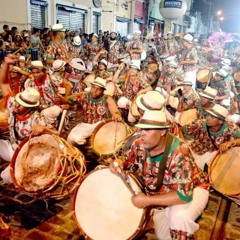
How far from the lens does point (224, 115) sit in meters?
4.68

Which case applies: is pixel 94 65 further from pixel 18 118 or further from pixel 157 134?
pixel 157 134

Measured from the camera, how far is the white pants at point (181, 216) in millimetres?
3131

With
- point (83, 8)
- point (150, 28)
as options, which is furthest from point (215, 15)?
point (83, 8)

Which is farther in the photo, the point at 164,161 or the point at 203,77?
the point at 203,77

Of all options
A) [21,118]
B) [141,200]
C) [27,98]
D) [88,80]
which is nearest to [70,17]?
[88,80]

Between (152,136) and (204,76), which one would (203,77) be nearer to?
(204,76)

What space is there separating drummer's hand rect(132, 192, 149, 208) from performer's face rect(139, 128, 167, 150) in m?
0.47

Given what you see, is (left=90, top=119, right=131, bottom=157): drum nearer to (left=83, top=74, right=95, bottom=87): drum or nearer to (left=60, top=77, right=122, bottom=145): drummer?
(left=60, top=77, right=122, bottom=145): drummer

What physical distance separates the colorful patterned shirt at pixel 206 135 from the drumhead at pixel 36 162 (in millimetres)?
2236

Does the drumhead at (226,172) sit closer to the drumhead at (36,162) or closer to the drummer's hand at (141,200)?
the drummer's hand at (141,200)

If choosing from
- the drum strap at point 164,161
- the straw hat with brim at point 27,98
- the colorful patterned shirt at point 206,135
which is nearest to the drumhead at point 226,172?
the colorful patterned shirt at point 206,135

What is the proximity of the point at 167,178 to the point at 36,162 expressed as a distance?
1.70 meters

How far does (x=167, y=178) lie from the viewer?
127 inches

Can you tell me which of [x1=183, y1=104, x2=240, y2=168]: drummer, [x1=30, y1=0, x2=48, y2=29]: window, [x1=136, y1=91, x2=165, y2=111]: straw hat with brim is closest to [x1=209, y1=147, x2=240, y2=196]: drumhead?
[x1=183, y1=104, x2=240, y2=168]: drummer
